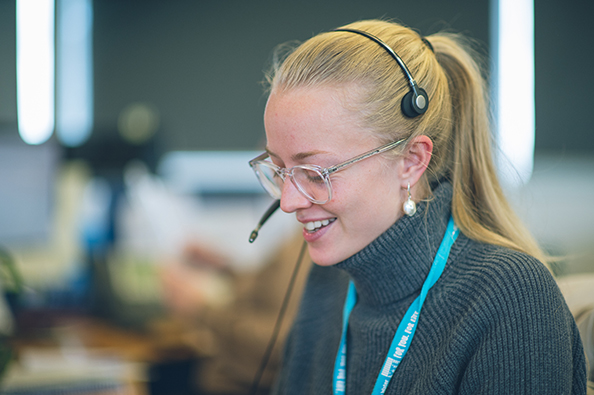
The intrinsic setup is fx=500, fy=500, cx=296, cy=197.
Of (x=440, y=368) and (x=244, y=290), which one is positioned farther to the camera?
(x=244, y=290)

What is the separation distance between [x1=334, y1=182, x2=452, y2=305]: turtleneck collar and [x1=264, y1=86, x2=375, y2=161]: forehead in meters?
0.16

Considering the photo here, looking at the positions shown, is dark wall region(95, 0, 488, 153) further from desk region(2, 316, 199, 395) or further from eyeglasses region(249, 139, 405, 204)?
eyeglasses region(249, 139, 405, 204)

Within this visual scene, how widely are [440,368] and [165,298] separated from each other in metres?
1.43

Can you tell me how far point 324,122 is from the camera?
2.61 feet

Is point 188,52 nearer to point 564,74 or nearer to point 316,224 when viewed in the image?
point 564,74

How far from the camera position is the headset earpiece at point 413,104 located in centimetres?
81

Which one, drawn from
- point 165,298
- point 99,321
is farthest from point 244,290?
point 99,321

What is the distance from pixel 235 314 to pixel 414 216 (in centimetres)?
151

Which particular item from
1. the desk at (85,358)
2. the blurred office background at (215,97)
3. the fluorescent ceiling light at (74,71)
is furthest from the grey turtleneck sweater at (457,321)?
the fluorescent ceiling light at (74,71)

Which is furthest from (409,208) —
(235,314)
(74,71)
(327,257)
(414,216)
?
(74,71)

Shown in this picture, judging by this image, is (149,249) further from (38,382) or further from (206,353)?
(38,382)

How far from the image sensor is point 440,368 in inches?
30.0

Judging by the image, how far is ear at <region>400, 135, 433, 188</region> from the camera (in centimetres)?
84

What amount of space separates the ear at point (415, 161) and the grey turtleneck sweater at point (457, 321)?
5 cm
